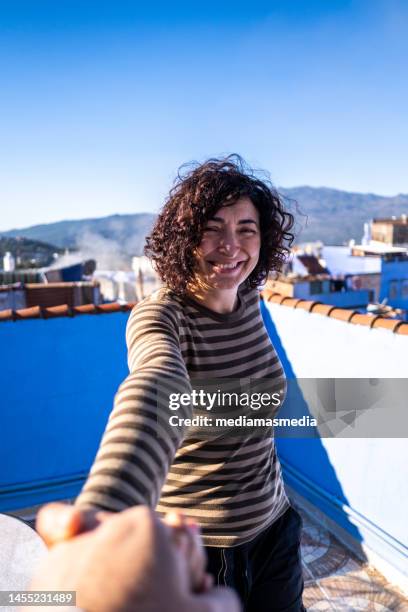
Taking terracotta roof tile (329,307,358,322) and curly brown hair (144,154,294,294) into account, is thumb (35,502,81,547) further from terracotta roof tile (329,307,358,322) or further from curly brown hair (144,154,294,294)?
terracotta roof tile (329,307,358,322)

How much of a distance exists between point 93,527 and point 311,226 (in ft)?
210

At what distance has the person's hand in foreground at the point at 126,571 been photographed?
38 cm

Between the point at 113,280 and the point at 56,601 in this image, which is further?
the point at 113,280

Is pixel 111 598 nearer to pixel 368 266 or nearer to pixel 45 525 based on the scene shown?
pixel 45 525

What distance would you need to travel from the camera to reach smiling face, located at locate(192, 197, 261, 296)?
1190 millimetres

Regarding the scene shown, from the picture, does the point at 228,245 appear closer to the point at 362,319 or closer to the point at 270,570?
the point at 270,570

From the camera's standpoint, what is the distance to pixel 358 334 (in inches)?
111

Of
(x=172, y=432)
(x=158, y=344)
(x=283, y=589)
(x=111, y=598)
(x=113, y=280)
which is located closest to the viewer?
(x=111, y=598)

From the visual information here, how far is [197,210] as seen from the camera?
3.89 feet

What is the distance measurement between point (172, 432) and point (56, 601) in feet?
0.87

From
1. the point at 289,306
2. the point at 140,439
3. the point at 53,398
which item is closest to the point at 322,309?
the point at 289,306

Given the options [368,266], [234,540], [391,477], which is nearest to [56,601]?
[234,540]

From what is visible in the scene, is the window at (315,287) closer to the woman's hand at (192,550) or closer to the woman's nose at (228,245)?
the woman's nose at (228,245)

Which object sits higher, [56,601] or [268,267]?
[268,267]
